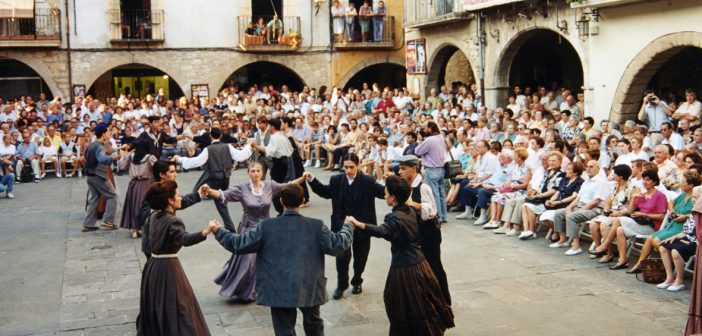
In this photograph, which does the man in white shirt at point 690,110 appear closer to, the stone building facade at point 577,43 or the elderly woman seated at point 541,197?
the stone building facade at point 577,43

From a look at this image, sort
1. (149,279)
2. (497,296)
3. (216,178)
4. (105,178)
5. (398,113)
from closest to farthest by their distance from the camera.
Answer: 1. (149,279)
2. (497,296)
3. (216,178)
4. (105,178)
5. (398,113)

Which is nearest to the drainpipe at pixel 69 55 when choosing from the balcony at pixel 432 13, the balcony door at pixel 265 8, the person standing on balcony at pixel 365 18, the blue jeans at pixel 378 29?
the balcony door at pixel 265 8

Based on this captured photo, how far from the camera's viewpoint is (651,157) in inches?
547

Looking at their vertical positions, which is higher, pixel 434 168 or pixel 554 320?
pixel 434 168

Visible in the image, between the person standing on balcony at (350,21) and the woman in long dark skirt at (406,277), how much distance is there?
78.3ft

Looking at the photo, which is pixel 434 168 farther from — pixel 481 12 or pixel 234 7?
pixel 234 7

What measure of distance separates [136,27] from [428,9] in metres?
11.0

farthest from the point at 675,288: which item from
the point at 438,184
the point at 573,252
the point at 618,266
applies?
the point at 438,184

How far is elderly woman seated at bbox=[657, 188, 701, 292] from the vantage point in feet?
31.0

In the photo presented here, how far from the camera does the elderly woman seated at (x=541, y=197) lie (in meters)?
12.4

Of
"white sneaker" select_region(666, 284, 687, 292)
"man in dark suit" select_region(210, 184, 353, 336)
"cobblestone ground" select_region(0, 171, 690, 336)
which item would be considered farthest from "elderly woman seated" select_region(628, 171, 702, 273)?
"man in dark suit" select_region(210, 184, 353, 336)

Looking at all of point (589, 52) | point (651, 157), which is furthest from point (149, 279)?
point (589, 52)

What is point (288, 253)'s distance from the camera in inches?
259

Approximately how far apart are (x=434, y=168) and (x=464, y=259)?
2565mm
